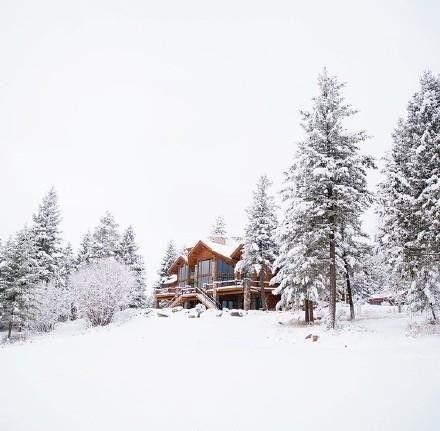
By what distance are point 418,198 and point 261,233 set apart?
1628 centimetres

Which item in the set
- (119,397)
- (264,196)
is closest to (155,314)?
(264,196)

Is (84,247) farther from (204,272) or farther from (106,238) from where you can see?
(204,272)

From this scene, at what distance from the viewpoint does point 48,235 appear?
41344 mm

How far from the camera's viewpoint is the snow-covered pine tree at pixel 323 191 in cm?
1989

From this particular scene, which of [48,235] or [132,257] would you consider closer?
[48,235]

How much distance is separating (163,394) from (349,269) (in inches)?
825

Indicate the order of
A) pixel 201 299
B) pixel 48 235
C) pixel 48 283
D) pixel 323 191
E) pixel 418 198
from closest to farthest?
pixel 418 198 → pixel 323 191 → pixel 201 299 → pixel 48 283 → pixel 48 235

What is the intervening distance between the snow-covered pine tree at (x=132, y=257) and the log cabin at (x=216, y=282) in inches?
154

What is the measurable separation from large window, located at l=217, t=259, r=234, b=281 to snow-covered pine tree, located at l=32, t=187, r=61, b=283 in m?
19.4

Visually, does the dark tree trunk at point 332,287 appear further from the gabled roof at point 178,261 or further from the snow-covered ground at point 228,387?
the gabled roof at point 178,261

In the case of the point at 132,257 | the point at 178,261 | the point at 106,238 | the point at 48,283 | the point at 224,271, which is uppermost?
the point at 106,238

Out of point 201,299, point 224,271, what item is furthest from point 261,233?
point 224,271

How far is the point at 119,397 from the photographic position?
870 cm

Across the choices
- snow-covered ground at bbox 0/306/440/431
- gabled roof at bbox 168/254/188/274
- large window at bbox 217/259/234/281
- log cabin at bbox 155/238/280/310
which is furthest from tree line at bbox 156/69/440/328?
gabled roof at bbox 168/254/188/274
